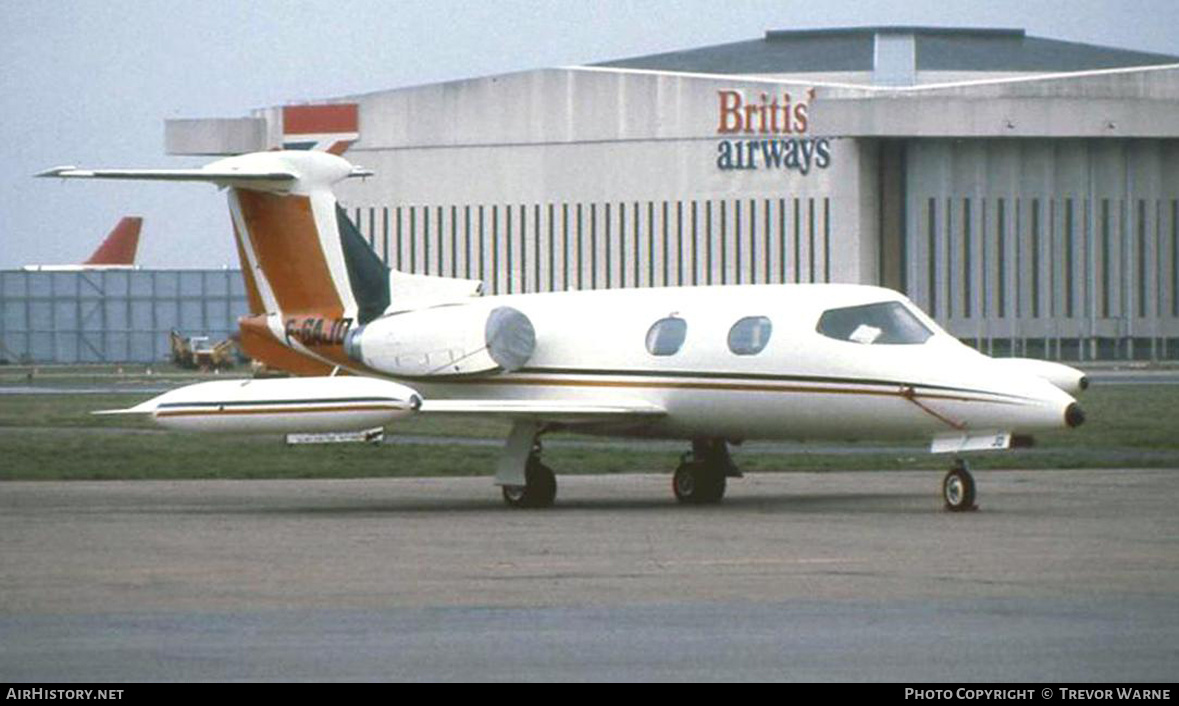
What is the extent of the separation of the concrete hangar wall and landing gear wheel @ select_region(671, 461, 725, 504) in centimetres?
6615

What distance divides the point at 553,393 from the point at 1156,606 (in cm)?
1324

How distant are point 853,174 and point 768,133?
12.3 ft

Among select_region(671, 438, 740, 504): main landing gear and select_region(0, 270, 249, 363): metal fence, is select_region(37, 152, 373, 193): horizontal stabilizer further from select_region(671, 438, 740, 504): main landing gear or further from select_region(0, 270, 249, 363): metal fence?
select_region(0, 270, 249, 363): metal fence

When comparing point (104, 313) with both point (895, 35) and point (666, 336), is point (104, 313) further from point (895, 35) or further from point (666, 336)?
point (666, 336)

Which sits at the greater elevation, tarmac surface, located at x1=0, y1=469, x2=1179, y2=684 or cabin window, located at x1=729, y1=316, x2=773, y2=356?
cabin window, located at x1=729, y1=316, x2=773, y2=356

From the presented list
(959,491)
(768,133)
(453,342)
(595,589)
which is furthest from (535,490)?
(768,133)

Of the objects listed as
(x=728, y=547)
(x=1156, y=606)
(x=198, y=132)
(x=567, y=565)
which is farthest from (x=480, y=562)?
(x=198, y=132)

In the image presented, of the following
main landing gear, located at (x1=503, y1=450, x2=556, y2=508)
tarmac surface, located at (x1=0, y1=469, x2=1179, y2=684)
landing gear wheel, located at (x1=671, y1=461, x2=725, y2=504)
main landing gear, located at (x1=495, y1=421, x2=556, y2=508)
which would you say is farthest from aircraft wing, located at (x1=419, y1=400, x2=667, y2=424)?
tarmac surface, located at (x1=0, y1=469, x2=1179, y2=684)

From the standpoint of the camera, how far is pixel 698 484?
27.8 metres

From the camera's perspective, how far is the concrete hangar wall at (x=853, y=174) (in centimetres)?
9675

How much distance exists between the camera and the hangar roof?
10325cm

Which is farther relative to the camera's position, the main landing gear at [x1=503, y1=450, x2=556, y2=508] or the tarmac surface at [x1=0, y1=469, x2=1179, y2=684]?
the main landing gear at [x1=503, y1=450, x2=556, y2=508]

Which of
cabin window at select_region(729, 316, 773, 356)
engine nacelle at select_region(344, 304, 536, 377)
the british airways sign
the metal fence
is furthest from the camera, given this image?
the metal fence

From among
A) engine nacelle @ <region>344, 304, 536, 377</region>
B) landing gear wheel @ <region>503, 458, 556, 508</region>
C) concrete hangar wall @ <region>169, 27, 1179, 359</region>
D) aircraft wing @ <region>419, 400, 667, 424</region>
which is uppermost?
concrete hangar wall @ <region>169, 27, 1179, 359</region>
